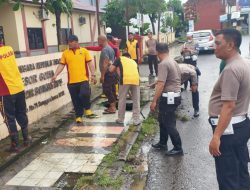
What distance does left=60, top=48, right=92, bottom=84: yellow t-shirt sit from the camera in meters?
7.07

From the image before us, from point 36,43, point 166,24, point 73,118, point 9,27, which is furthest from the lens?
point 166,24

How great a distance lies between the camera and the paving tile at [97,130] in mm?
6695

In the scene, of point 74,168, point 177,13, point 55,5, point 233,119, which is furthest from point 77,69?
point 177,13

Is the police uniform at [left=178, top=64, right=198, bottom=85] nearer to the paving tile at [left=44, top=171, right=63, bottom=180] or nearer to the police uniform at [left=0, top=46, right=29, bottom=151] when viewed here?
the police uniform at [left=0, top=46, right=29, bottom=151]

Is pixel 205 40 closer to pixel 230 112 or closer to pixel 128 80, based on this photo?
pixel 128 80

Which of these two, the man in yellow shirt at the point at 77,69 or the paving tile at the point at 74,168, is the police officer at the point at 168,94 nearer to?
the paving tile at the point at 74,168

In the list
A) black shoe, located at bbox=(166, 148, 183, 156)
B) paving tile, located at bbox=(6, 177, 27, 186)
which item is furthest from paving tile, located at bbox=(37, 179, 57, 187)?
black shoe, located at bbox=(166, 148, 183, 156)

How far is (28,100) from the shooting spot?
23.1 feet

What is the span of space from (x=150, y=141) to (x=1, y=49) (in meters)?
3.01

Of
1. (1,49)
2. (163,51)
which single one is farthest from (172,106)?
(1,49)

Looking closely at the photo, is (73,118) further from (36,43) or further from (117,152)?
(36,43)

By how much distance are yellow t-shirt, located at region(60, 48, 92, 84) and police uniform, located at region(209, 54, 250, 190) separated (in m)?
4.28

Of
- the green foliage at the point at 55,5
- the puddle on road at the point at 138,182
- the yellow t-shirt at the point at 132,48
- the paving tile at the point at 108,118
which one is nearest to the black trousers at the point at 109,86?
the paving tile at the point at 108,118

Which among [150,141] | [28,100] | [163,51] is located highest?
[163,51]
